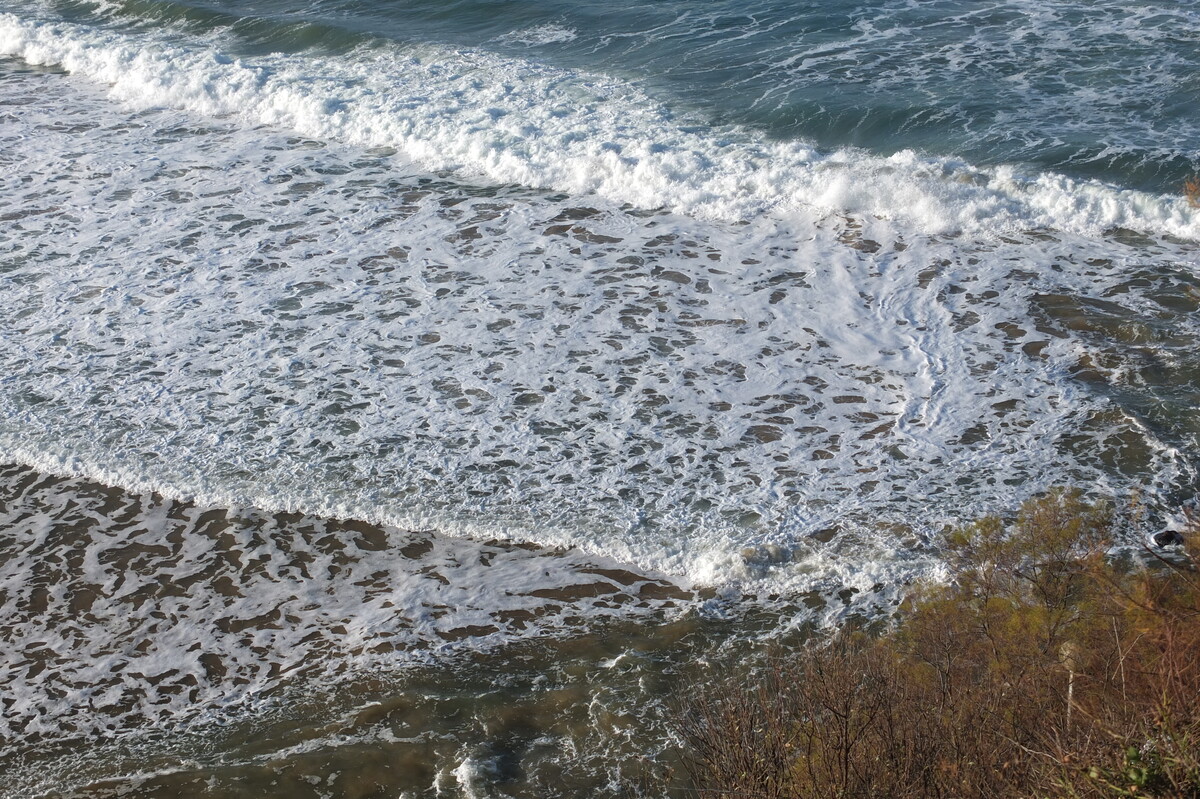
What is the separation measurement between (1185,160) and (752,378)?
24.7 feet

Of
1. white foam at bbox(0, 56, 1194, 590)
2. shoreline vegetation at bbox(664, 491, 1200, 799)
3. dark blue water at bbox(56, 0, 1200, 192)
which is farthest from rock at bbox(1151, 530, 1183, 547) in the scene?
dark blue water at bbox(56, 0, 1200, 192)

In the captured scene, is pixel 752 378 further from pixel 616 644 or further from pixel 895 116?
pixel 895 116

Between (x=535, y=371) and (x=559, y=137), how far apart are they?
6.18 metres

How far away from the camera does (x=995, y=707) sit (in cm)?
455

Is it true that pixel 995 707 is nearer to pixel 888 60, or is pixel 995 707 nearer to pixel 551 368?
pixel 551 368

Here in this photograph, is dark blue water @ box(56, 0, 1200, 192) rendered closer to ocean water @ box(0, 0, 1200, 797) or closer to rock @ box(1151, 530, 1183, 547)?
ocean water @ box(0, 0, 1200, 797)

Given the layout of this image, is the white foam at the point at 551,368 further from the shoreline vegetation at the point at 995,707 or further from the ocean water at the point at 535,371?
the shoreline vegetation at the point at 995,707

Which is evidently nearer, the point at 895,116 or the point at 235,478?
the point at 235,478

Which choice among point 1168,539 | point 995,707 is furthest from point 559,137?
point 995,707

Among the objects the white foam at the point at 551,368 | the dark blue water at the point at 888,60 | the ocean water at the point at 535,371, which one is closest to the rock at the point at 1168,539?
the ocean water at the point at 535,371

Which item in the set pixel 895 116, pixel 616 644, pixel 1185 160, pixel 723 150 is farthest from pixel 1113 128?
pixel 616 644

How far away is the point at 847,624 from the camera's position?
6754 millimetres

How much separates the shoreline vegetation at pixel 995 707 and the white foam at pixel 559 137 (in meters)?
7.29

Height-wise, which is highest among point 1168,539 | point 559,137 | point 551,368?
point 559,137
